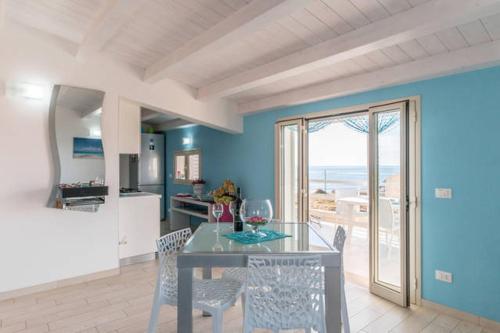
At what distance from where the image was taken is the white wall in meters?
3.15

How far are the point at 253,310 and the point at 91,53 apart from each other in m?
3.32

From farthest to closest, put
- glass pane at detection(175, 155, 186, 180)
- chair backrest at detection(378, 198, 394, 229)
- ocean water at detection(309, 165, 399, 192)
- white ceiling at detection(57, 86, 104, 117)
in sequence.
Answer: glass pane at detection(175, 155, 186, 180), ocean water at detection(309, 165, 399, 192), white ceiling at detection(57, 86, 104, 117), chair backrest at detection(378, 198, 394, 229)

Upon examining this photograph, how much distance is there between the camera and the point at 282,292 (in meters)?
1.68

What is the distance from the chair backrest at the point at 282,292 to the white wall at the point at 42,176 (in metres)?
2.74

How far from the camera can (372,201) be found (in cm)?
334

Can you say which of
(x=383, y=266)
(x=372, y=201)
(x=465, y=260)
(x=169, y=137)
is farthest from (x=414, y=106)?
(x=169, y=137)

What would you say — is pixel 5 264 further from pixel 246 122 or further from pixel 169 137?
pixel 169 137

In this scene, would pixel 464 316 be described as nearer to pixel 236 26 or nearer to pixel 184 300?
pixel 184 300

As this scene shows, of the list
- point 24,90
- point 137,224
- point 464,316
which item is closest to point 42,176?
point 24,90

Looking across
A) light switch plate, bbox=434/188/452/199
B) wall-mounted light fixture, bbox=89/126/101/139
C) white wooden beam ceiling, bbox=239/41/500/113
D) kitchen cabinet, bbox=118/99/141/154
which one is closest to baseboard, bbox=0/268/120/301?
kitchen cabinet, bbox=118/99/141/154

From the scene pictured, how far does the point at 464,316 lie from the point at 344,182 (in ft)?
11.2

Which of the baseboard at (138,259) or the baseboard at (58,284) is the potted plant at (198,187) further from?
the baseboard at (58,284)

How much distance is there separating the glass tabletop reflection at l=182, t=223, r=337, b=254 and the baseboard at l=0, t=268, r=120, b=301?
2.06 meters

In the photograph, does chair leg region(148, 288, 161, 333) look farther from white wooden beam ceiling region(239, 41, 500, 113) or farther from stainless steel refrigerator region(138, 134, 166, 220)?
stainless steel refrigerator region(138, 134, 166, 220)
